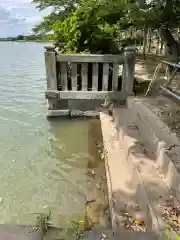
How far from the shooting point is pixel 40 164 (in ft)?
13.6

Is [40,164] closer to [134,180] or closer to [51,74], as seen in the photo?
[134,180]

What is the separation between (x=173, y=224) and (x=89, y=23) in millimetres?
5645

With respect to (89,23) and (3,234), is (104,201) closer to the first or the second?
(3,234)

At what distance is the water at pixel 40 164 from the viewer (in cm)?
313

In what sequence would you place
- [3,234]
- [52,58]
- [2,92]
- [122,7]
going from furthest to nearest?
[2,92], [122,7], [52,58], [3,234]

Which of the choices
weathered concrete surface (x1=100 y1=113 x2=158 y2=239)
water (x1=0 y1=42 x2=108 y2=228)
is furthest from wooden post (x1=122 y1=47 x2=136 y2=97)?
weathered concrete surface (x1=100 y1=113 x2=158 y2=239)

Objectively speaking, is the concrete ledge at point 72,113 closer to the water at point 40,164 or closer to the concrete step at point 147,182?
the water at point 40,164

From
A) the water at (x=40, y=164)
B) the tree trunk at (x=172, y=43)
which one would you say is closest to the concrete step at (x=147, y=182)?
the water at (x=40, y=164)

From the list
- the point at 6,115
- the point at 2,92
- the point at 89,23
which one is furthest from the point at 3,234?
the point at 2,92

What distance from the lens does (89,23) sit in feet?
21.4

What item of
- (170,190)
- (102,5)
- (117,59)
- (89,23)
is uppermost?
(102,5)

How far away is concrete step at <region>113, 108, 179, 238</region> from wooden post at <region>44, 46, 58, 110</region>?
229 cm

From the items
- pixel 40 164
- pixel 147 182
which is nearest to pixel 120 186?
pixel 147 182

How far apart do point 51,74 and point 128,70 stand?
1.82 metres
